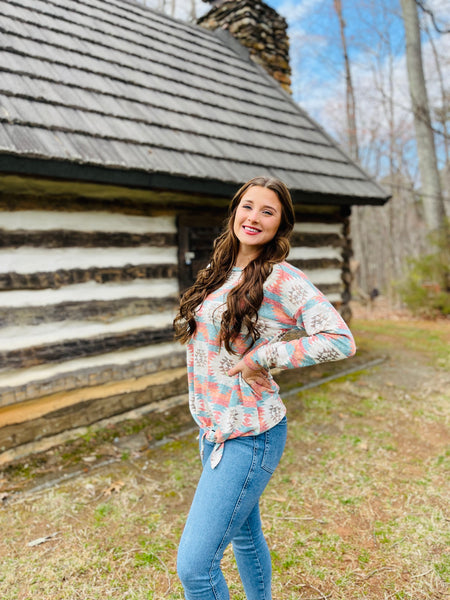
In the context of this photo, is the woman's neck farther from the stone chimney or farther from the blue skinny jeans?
the stone chimney

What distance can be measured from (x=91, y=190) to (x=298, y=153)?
3024mm

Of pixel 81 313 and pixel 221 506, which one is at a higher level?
pixel 81 313

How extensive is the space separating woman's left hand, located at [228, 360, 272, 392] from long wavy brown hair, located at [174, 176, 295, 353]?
70 millimetres

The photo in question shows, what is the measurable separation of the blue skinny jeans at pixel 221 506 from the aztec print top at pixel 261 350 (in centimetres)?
5

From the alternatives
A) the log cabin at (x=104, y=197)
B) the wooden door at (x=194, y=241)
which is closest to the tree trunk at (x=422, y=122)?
the log cabin at (x=104, y=197)

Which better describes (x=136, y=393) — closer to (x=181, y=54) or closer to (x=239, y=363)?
(x=239, y=363)

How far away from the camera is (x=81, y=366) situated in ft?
13.1

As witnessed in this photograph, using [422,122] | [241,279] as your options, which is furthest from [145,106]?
[422,122]

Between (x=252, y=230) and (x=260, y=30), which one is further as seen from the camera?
(x=260, y=30)

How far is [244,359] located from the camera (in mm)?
1576

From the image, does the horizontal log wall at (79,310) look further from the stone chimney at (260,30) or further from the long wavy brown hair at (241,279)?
the stone chimney at (260,30)

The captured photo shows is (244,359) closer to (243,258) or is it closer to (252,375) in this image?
(252,375)

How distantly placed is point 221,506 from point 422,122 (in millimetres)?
12549

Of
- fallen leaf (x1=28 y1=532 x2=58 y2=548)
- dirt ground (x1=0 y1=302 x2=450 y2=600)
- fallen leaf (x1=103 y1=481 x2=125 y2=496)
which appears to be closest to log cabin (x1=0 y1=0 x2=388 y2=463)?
dirt ground (x1=0 y1=302 x2=450 y2=600)
